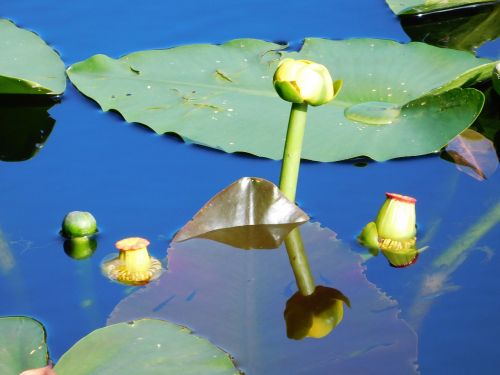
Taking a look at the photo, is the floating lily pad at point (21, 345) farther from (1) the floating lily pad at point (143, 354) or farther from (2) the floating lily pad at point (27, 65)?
(2) the floating lily pad at point (27, 65)

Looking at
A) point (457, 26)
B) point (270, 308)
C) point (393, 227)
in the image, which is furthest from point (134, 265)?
point (457, 26)

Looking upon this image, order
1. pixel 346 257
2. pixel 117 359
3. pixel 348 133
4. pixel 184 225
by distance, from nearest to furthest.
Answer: pixel 117 359, pixel 346 257, pixel 184 225, pixel 348 133

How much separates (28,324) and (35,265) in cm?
30

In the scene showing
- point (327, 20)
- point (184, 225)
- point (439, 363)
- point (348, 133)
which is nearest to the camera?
point (439, 363)

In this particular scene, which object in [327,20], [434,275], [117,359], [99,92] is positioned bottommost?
[117,359]

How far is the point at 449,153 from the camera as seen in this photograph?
2.43 meters

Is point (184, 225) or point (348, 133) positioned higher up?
point (348, 133)

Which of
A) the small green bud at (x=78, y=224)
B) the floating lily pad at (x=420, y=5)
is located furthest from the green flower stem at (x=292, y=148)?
the floating lily pad at (x=420, y=5)

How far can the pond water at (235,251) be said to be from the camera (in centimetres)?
172

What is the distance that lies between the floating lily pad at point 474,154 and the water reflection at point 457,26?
0.51 meters

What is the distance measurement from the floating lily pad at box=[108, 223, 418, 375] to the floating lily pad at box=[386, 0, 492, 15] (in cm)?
128

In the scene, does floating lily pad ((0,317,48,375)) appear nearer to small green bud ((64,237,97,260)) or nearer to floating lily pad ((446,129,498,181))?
small green bud ((64,237,97,260))

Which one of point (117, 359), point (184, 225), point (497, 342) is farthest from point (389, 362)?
point (184, 225)

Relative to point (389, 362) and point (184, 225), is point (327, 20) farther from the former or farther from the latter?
point (389, 362)
